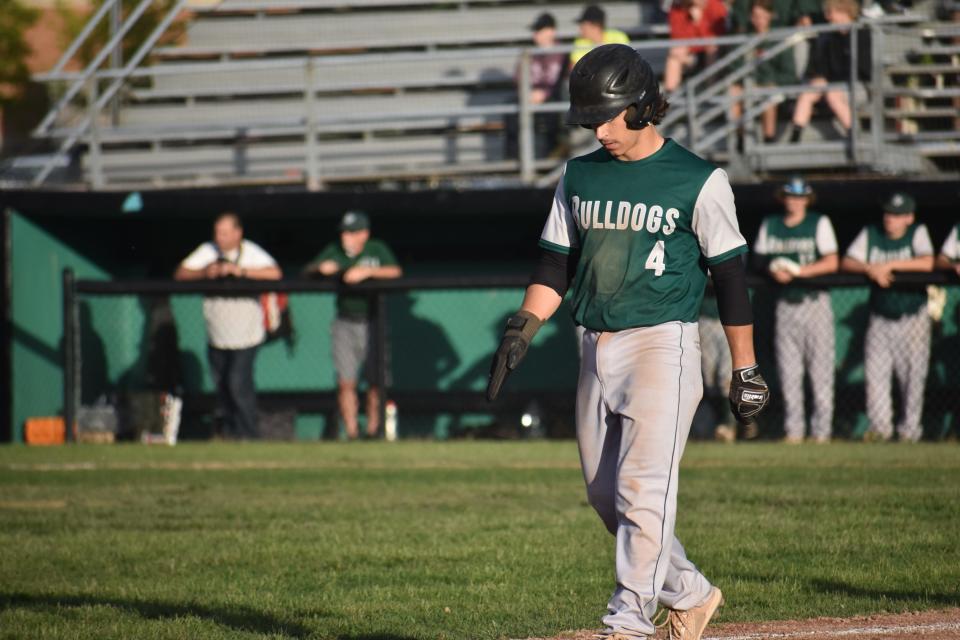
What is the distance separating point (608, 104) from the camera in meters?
4.60

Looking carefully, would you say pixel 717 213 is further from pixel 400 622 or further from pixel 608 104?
pixel 400 622

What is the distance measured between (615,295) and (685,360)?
32 cm

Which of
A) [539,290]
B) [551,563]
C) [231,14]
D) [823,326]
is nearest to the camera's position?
[539,290]

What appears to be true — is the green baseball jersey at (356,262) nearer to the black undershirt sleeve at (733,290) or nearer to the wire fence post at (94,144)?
the wire fence post at (94,144)

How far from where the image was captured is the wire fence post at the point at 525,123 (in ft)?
44.8

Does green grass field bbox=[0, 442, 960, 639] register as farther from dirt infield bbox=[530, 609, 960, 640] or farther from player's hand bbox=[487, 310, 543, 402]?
player's hand bbox=[487, 310, 543, 402]

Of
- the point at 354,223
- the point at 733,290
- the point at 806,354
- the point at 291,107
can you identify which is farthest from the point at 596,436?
the point at 291,107

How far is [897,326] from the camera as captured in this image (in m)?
12.3

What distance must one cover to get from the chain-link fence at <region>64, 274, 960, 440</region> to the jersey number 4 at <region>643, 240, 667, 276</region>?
7748 mm

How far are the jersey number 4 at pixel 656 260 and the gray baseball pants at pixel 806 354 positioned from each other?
7.86 meters

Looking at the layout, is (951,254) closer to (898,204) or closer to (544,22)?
(898,204)

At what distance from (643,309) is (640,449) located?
1.54 ft

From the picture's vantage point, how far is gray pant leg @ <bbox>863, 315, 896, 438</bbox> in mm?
12188

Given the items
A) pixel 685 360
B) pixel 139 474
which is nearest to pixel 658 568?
pixel 685 360
